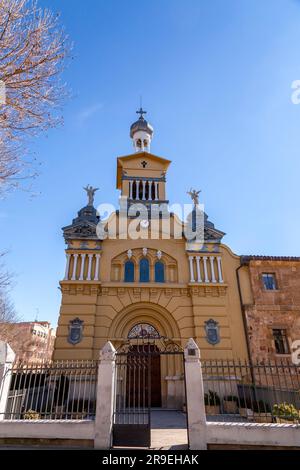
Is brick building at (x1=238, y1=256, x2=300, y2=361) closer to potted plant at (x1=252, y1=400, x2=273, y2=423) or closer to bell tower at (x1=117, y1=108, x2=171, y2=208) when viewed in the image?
potted plant at (x1=252, y1=400, x2=273, y2=423)

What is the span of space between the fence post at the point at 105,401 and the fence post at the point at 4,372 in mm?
3068

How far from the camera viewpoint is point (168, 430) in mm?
9484

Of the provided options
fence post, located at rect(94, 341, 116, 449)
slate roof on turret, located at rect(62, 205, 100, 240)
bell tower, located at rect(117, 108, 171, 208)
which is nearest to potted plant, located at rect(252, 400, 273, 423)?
fence post, located at rect(94, 341, 116, 449)

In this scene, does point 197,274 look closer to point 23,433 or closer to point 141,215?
point 141,215

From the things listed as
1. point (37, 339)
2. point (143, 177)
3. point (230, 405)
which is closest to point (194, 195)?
point (143, 177)

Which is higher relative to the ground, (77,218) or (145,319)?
(77,218)

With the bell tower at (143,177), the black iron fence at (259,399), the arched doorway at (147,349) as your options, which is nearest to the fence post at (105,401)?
the black iron fence at (259,399)

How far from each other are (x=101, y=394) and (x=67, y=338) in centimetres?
856

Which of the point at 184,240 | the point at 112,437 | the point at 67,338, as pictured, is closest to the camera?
the point at 112,437

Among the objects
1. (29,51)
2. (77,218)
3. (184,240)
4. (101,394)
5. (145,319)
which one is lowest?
(101,394)

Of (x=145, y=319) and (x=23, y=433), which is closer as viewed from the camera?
(x=23, y=433)

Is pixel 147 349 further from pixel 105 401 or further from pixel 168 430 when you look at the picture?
pixel 105 401

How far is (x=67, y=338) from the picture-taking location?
1523 cm
